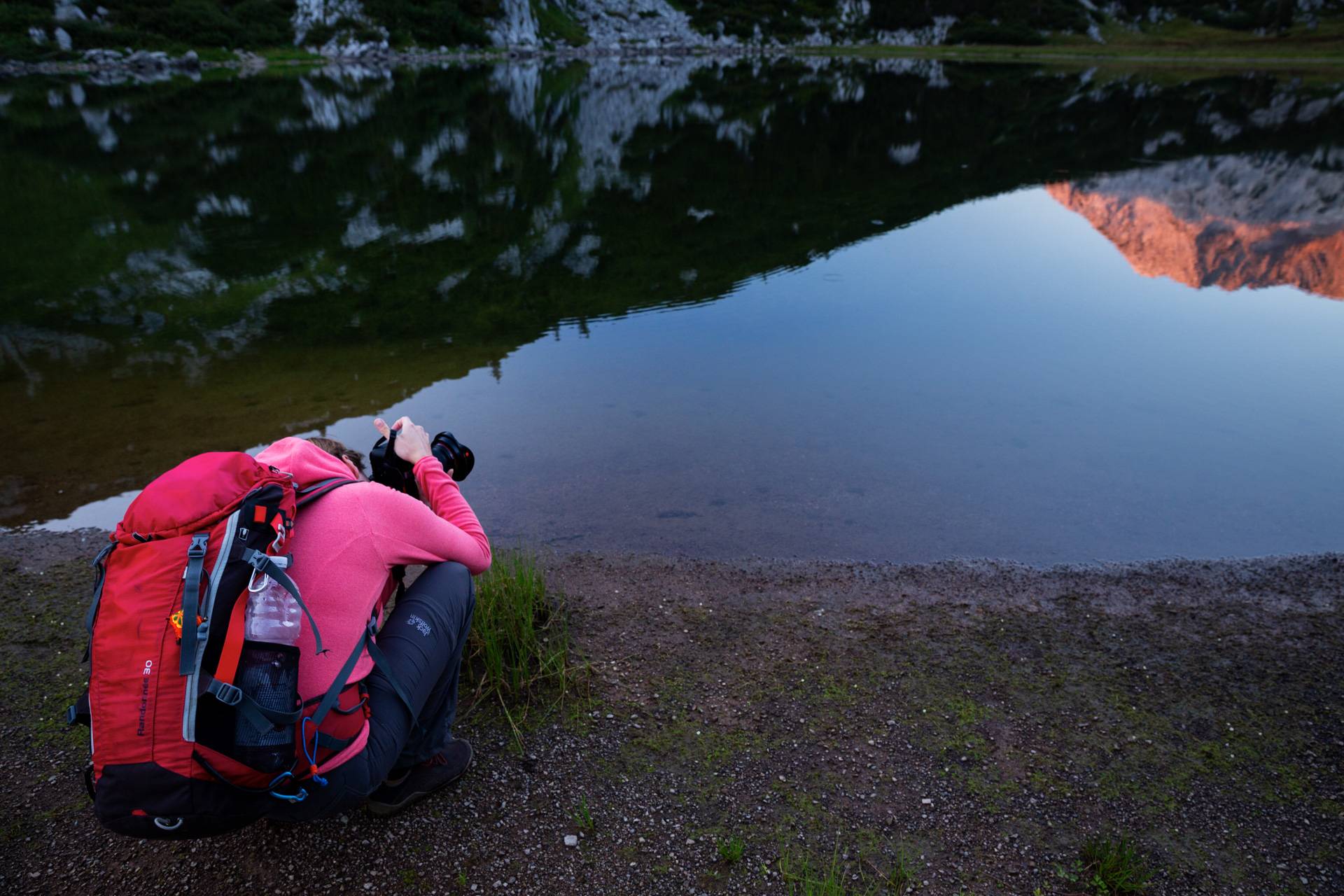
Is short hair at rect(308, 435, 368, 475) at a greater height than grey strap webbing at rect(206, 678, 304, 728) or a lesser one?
greater

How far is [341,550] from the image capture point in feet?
9.22

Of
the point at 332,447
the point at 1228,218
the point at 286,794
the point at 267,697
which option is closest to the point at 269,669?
the point at 267,697

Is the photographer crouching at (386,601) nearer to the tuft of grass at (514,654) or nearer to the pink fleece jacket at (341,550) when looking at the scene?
the pink fleece jacket at (341,550)

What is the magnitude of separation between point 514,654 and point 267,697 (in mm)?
2235

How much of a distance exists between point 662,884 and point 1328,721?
3.92m

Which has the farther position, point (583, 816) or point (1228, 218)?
point (1228, 218)

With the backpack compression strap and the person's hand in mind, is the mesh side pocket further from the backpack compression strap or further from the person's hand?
the person's hand

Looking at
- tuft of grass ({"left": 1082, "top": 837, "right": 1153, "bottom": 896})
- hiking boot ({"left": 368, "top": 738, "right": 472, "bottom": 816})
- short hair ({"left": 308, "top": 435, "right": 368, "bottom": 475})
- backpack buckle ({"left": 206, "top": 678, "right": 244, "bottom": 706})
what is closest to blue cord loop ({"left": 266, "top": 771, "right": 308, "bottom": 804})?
backpack buckle ({"left": 206, "top": 678, "right": 244, "bottom": 706})

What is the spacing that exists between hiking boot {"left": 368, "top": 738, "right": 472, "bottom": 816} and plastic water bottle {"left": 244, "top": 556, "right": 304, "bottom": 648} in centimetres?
143

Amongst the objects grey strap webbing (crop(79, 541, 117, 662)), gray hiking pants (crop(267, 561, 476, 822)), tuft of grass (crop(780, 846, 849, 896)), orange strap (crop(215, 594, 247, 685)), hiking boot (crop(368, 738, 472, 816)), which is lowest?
tuft of grass (crop(780, 846, 849, 896))

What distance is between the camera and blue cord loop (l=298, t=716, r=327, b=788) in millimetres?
2707

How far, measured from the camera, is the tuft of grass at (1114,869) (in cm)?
341

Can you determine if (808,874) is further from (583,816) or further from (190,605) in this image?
(190,605)

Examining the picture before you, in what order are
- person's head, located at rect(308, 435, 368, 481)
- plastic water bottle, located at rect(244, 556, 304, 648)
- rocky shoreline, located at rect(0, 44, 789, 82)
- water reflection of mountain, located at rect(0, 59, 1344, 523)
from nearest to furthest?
plastic water bottle, located at rect(244, 556, 304, 648) → person's head, located at rect(308, 435, 368, 481) → water reflection of mountain, located at rect(0, 59, 1344, 523) → rocky shoreline, located at rect(0, 44, 789, 82)
